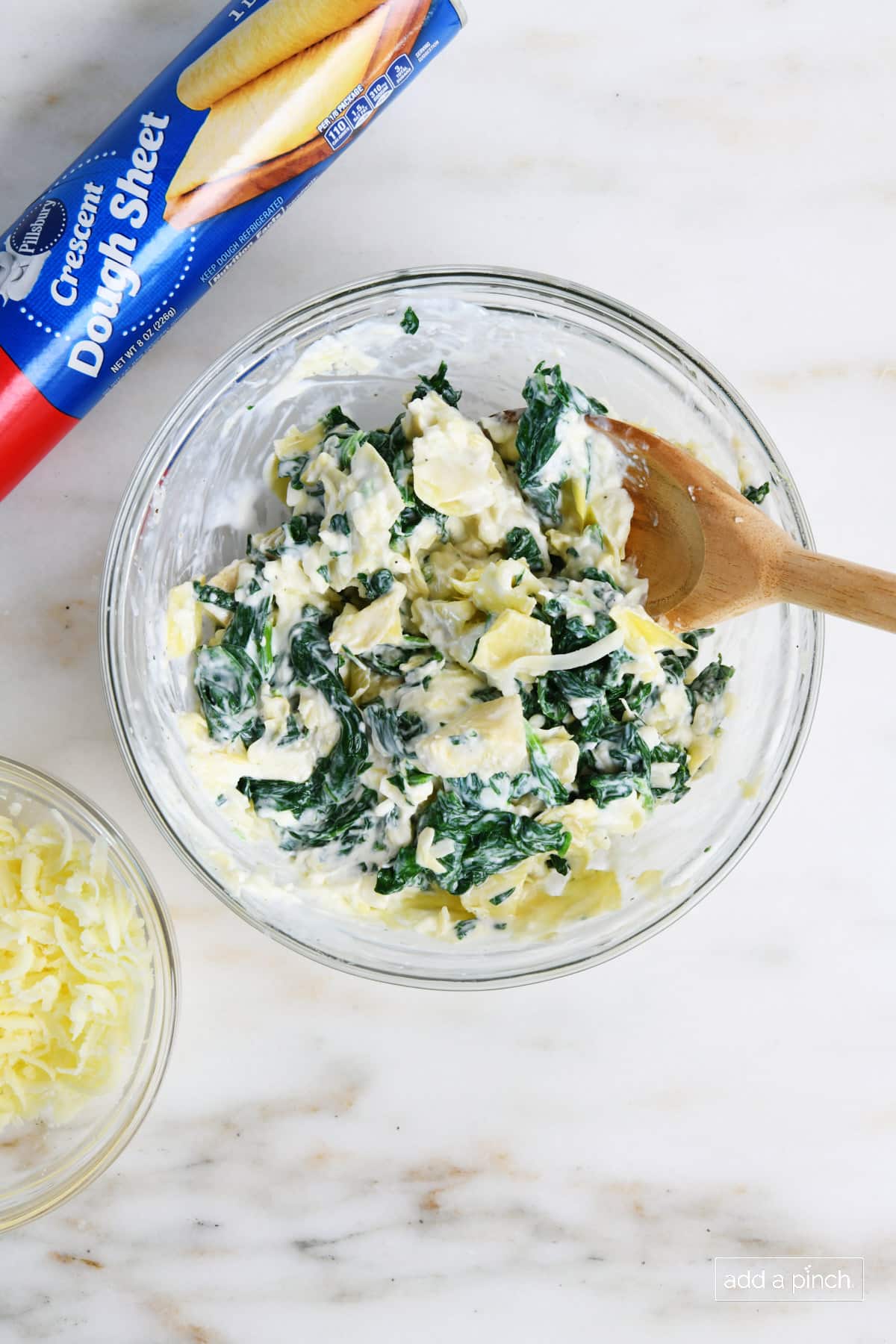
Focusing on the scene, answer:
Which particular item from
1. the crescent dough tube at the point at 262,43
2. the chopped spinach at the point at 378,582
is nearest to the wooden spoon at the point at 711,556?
the chopped spinach at the point at 378,582

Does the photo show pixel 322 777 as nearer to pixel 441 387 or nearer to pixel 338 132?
pixel 441 387

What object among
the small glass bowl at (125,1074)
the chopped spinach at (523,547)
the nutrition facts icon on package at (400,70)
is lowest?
the small glass bowl at (125,1074)

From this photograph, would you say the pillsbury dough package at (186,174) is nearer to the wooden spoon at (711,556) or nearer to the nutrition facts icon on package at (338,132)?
the nutrition facts icon on package at (338,132)

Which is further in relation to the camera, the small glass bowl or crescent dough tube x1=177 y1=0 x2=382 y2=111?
the small glass bowl

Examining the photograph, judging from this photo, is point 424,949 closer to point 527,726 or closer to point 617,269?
point 527,726

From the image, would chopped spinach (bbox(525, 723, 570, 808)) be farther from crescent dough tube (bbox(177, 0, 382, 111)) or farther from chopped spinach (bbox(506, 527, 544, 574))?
crescent dough tube (bbox(177, 0, 382, 111))

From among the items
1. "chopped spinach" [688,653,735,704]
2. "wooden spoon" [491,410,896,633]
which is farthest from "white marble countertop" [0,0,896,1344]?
"wooden spoon" [491,410,896,633]

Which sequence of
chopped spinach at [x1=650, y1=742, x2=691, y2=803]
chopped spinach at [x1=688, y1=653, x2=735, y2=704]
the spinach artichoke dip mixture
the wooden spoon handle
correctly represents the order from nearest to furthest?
the wooden spoon handle, the spinach artichoke dip mixture, chopped spinach at [x1=650, y1=742, x2=691, y2=803], chopped spinach at [x1=688, y1=653, x2=735, y2=704]
